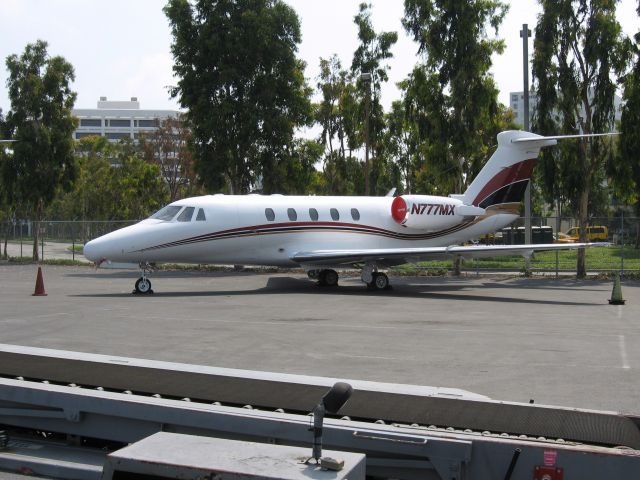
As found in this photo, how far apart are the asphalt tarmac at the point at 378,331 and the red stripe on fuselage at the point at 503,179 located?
11.3 feet

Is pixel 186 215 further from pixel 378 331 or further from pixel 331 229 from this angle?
pixel 378 331

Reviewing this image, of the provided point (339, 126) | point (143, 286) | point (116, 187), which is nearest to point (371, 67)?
point (339, 126)

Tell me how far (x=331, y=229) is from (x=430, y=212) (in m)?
3.47

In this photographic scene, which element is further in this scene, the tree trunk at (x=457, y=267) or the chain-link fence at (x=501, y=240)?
the chain-link fence at (x=501, y=240)

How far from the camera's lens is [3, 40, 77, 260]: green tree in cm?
3809

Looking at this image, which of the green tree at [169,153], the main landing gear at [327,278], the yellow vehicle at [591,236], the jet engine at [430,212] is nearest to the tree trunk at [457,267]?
the jet engine at [430,212]

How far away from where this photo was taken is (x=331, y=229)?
25.1m

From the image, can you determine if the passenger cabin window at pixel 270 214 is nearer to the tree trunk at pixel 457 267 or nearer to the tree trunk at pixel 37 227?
the tree trunk at pixel 457 267

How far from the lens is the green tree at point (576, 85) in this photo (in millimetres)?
28266

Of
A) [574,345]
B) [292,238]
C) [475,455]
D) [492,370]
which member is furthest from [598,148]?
[475,455]

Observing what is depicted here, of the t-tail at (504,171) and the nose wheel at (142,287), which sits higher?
the t-tail at (504,171)

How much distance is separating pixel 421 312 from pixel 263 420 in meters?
13.6

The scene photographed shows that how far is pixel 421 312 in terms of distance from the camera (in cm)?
1752

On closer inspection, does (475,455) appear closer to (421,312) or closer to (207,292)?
(421,312)
